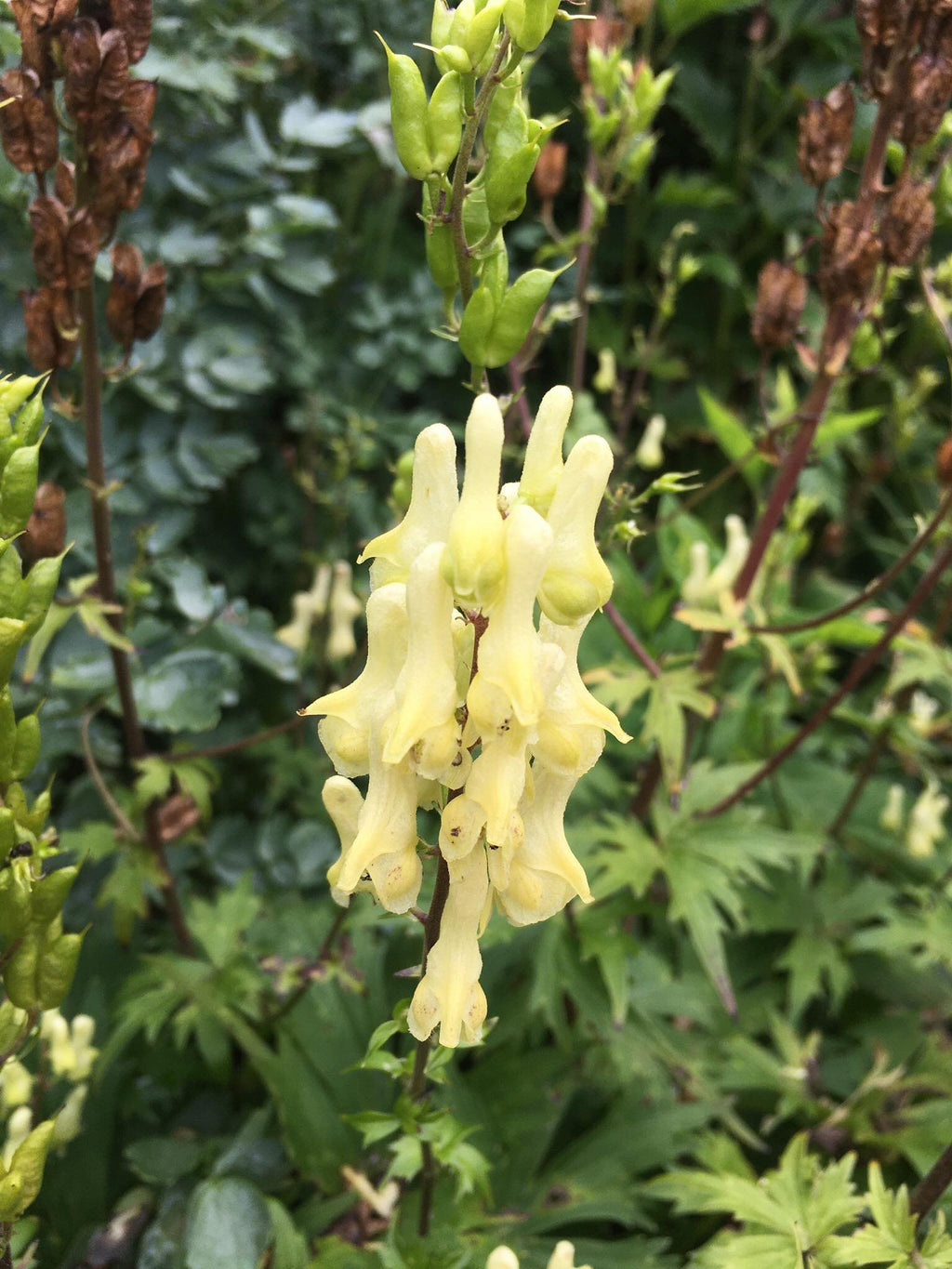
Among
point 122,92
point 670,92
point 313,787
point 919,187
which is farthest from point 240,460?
point 670,92

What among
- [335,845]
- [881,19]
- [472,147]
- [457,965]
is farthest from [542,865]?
[881,19]

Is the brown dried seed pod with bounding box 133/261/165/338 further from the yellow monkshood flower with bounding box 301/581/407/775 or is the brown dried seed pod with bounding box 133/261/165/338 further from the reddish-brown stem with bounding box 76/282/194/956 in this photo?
the yellow monkshood flower with bounding box 301/581/407/775

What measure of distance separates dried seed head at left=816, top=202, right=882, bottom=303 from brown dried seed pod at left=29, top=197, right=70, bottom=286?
3.15 ft

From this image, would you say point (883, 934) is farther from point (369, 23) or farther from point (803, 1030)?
point (369, 23)

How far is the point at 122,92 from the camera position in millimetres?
1159

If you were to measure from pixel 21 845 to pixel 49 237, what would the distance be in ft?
2.19

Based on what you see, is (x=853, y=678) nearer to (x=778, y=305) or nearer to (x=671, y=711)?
(x=671, y=711)

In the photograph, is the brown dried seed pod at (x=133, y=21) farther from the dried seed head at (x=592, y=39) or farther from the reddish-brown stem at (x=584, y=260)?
the dried seed head at (x=592, y=39)

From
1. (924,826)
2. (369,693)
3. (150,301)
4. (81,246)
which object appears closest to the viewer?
(369,693)

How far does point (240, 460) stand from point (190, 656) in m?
0.41

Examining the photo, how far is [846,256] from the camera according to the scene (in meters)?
Answer: 1.41

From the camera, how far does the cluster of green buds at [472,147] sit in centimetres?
85

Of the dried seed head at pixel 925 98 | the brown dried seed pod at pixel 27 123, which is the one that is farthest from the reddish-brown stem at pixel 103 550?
the dried seed head at pixel 925 98

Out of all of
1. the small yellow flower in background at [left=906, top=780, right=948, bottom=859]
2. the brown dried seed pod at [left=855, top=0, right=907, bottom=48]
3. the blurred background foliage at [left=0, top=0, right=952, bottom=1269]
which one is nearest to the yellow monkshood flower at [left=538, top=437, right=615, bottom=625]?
the blurred background foliage at [left=0, top=0, right=952, bottom=1269]
